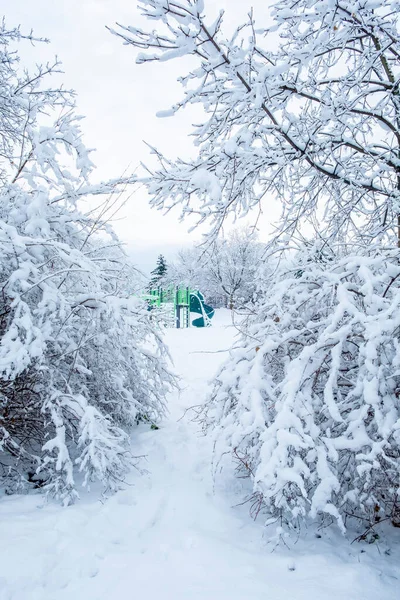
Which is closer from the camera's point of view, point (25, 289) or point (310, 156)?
point (25, 289)

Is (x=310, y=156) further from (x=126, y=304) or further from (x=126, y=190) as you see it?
(x=126, y=304)

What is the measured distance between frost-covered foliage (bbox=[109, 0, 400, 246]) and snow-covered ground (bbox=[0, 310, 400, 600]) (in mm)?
2347

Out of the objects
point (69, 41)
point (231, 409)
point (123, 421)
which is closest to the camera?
point (231, 409)

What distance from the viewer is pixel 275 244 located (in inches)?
158

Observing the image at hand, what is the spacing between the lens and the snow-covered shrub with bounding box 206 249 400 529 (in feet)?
7.13

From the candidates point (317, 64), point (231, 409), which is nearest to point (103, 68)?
point (317, 64)

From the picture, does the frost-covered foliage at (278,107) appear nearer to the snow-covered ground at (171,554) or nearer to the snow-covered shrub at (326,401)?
the snow-covered shrub at (326,401)

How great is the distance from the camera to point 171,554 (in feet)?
7.97

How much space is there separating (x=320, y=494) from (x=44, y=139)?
4.02 m

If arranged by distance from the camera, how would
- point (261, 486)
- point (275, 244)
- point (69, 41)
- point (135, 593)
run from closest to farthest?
point (135, 593) < point (261, 486) < point (275, 244) < point (69, 41)

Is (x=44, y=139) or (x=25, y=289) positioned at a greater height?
(x=44, y=139)

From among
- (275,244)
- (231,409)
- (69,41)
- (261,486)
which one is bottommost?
(261,486)

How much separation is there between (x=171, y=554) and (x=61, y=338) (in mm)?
2016

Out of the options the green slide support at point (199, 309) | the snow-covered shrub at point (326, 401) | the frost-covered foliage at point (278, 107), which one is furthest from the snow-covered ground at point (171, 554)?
the green slide support at point (199, 309)
